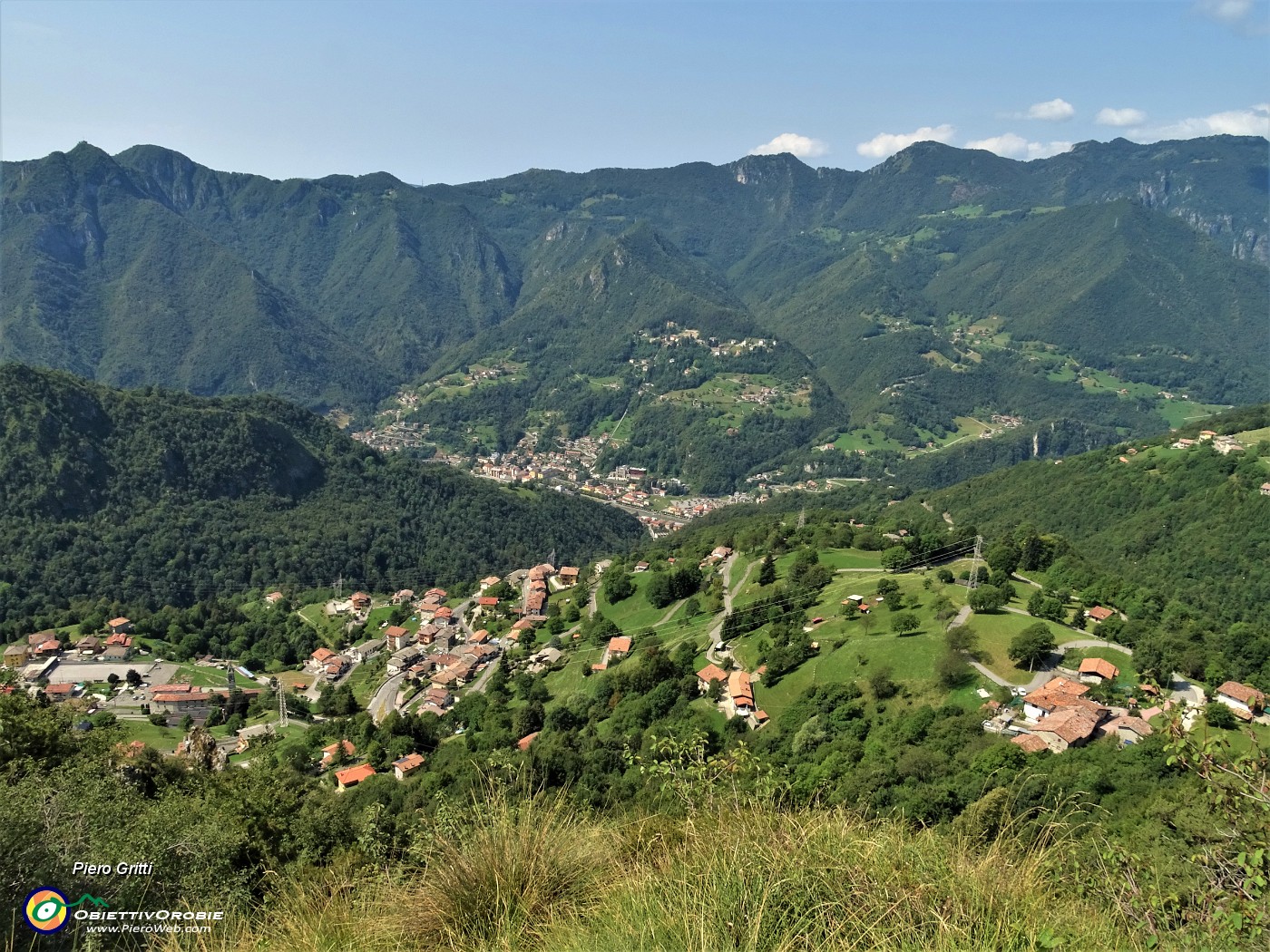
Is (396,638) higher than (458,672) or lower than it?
lower

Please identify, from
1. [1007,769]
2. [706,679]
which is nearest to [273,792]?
[1007,769]

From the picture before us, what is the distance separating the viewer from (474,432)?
185m

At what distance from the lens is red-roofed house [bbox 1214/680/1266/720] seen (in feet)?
76.4

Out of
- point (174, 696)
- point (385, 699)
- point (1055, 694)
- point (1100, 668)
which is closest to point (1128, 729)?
point (1055, 694)

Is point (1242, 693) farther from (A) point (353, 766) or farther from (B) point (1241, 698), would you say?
(A) point (353, 766)

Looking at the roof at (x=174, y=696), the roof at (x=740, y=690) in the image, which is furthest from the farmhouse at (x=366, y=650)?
the roof at (x=740, y=690)

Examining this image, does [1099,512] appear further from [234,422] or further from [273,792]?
[234,422]

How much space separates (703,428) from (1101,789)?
151424 mm

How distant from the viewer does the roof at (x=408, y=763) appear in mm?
33562

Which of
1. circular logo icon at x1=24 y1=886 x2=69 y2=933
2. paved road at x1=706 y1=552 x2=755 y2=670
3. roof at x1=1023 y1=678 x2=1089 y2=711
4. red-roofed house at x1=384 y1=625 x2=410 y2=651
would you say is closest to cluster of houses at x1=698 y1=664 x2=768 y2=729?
paved road at x1=706 y1=552 x2=755 y2=670

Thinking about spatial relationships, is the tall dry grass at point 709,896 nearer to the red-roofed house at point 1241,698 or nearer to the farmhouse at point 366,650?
the red-roofed house at point 1241,698

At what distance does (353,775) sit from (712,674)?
1787 cm

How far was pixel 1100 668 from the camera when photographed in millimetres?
27328

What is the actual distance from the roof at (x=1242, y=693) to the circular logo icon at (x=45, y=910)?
30940mm
